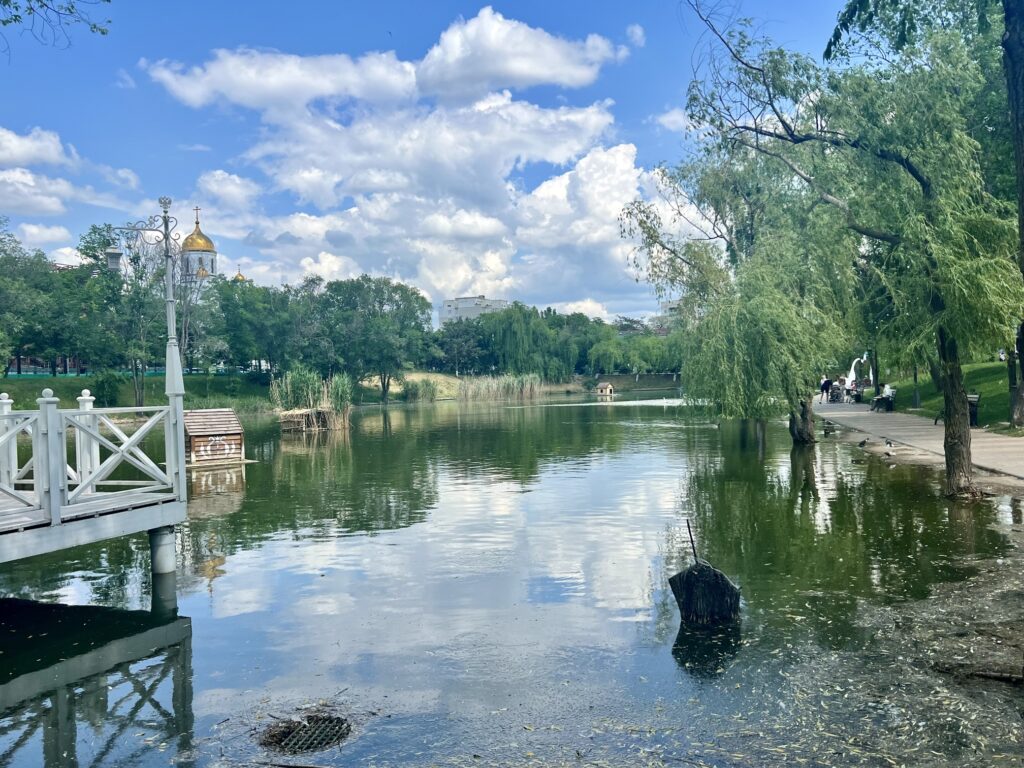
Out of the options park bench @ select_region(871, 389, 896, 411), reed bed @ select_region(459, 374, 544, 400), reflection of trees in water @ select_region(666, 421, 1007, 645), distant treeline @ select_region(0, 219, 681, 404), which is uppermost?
distant treeline @ select_region(0, 219, 681, 404)

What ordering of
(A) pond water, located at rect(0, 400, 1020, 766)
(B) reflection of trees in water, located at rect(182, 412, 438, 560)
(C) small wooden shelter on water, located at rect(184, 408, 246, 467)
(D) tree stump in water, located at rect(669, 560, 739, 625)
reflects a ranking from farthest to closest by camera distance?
(C) small wooden shelter on water, located at rect(184, 408, 246, 467), (B) reflection of trees in water, located at rect(182, 412, 438, 560), (D) tree stump in water, located at rect(669, 560, 739, 625), (A) pond water, located at rect(0, 400, 1020, 766)

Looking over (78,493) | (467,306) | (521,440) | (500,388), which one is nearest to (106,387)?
(500,388)

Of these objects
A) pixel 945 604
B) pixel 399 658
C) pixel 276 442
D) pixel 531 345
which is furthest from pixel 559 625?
pixel 531 345

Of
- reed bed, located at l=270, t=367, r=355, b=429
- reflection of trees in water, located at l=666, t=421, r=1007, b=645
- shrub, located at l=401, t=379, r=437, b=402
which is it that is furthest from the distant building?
reflection of trees in water, located at l=666, t=421, r=1007, b=645

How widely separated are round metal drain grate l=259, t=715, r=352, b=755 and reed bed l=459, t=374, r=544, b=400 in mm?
66761

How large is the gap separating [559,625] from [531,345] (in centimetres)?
8101

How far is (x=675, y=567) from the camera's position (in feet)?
35.6

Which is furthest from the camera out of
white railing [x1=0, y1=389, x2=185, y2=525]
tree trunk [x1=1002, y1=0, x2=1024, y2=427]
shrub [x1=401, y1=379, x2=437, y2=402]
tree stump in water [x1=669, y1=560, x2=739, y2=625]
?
shrub [x1=401, y1=379, x2=437, y2=402]

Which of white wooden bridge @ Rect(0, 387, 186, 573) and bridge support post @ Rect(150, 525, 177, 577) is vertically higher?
white wooden bridge @ Rect(0, 387, 186, 573)

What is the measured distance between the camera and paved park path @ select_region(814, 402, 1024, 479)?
704 inches

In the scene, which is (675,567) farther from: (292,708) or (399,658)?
(292,708)

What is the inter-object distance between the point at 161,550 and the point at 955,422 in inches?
504

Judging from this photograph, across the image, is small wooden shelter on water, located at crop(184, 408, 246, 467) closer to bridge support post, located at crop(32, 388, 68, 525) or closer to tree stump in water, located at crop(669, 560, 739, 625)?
bridge support post, located at crop(32, 388, 68, 525)

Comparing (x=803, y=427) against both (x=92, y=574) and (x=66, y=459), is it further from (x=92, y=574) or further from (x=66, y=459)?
(x=66, y=459)
